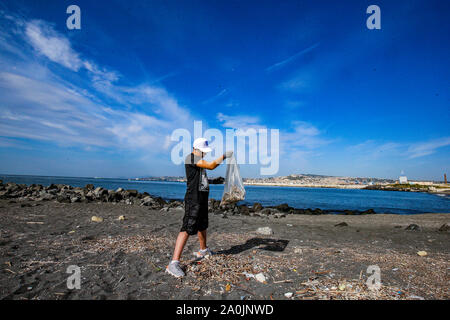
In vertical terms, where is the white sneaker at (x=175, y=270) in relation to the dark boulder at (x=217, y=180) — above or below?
below

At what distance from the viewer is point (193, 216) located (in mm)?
4422

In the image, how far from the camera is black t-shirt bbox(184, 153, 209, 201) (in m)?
4.49

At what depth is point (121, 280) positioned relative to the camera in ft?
12.5

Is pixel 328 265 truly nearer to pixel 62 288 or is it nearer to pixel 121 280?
pixel 121 280

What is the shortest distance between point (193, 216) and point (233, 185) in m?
1.30

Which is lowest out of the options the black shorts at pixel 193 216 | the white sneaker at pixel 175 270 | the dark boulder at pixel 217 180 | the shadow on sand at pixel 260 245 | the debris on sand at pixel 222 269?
the shadow on sand at pixel 260 245

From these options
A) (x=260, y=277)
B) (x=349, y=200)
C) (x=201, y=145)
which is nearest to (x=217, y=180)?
(x=201, y=145)

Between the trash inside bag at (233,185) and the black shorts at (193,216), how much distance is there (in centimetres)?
78

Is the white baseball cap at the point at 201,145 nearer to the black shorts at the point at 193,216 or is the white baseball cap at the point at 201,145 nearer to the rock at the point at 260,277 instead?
the black shorts at the point at 193,216

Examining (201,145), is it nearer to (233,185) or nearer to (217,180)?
(217,180)

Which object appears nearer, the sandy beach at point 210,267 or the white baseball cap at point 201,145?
the sandy beach at point 210,267

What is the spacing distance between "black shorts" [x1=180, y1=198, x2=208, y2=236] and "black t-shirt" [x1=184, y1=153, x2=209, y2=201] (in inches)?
5.0

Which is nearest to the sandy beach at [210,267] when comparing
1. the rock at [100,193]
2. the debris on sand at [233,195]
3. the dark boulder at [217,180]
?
the debris on sand at [233,195]

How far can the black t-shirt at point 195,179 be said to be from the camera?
449cm
